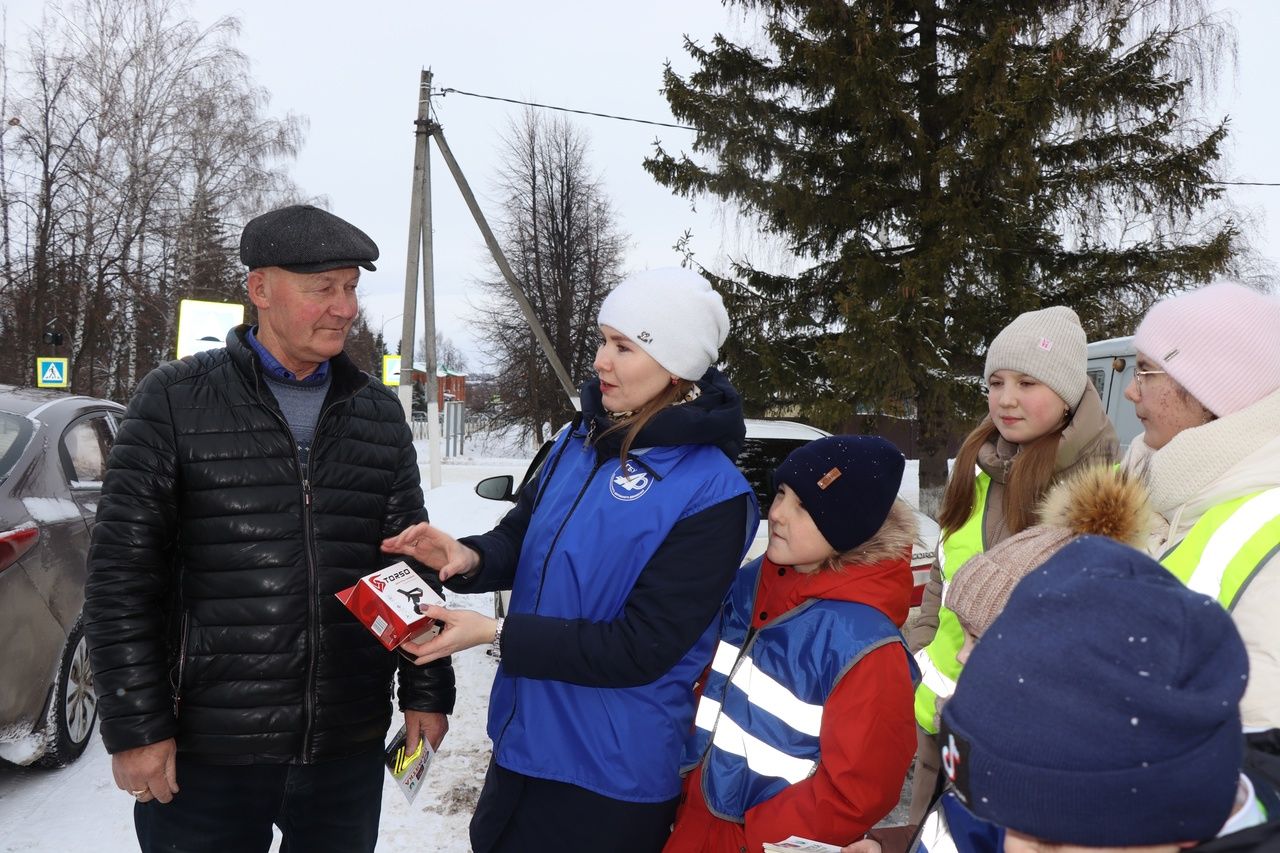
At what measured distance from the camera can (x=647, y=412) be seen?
6.48 ft

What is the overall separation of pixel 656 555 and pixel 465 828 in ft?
7.66

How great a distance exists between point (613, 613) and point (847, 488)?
2.00ft

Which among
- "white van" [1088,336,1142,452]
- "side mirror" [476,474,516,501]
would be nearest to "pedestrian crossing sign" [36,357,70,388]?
"side mirror" [476,474,516,501]

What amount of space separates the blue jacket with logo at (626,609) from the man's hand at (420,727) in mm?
502

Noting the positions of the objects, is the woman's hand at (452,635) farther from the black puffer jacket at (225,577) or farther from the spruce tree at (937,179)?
the spruce tree at (937,179)

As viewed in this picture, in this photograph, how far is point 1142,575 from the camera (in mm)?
858

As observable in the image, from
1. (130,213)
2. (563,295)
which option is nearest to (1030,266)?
(563,295)

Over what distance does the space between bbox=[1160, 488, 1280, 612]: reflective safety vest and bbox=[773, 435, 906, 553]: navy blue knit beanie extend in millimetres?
652

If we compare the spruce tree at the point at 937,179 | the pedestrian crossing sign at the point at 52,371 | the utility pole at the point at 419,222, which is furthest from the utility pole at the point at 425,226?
the pedestrian crossing sign at the point at 52,371

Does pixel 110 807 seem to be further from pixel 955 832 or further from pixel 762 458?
pixel 955 832

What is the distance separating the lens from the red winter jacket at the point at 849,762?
1.74 metres

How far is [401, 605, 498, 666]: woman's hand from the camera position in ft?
6.04

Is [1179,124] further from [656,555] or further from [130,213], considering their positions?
[130,213]

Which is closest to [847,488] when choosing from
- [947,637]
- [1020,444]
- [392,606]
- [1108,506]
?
[1108,506]
